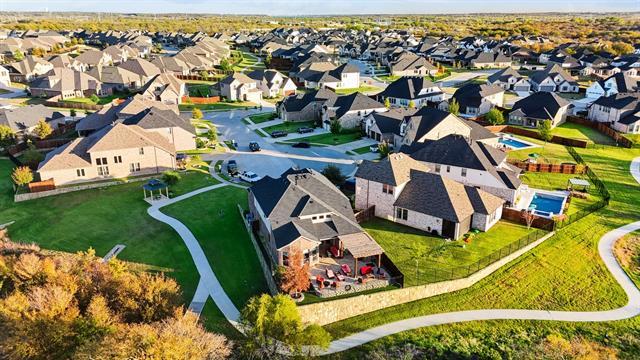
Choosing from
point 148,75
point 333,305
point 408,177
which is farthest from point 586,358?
point 148,75

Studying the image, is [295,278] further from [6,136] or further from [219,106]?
[219,106]

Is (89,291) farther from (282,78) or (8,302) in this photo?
(282,78)

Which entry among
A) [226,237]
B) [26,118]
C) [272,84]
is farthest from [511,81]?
[26,118]

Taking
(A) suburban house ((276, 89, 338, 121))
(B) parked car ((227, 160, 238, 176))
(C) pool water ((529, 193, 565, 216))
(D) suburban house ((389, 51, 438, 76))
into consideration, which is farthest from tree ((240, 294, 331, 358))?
(D) suburban house ((389, 51, 438, 76))

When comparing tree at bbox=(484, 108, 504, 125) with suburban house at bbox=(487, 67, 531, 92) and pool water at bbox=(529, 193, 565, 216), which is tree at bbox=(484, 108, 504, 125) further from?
suburban house at bbox=(487, 67, 531, 92)

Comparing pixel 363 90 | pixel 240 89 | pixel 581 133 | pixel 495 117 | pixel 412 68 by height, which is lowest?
pixel 581 133

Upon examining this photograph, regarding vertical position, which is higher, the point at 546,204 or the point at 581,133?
the point at 581,133

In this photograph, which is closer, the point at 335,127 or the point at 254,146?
the point at 254,146
